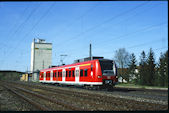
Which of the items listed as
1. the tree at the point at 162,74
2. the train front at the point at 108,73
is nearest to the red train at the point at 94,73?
the train front at the point at 108,73

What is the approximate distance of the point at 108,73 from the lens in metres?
19.6

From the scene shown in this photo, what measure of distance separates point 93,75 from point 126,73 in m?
39.9

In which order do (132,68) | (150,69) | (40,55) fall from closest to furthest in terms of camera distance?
(150,69)
(132,68)
(40,55)

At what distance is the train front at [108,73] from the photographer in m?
19.2

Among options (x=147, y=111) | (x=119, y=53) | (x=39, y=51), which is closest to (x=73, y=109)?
(x=147, y=111)

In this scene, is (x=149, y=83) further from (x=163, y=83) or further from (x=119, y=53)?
(x=119, y=53)

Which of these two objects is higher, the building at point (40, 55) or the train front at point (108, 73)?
the building at point (40, 55)

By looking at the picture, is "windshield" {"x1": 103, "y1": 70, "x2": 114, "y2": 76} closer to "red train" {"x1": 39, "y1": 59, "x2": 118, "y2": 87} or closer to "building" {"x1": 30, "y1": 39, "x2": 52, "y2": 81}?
"red train" {"x1": 39, "y1": 59, "x2": 118, "y2": 87}

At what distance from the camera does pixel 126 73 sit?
58.1 meters

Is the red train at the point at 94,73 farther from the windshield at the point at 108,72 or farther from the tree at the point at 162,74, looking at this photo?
the tree at the point at 162,74

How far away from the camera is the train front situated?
19234 millimetres

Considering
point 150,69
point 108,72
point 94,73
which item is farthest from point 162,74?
point 94,73

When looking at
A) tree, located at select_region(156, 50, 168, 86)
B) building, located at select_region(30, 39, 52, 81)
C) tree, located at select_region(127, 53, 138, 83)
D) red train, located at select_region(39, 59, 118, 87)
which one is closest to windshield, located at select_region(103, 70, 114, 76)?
red train, located at select_region(39, 59, 118, 87)

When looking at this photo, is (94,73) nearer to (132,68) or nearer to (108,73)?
(108,73)
